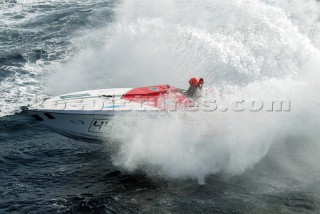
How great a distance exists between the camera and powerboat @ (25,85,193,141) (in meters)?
12.5

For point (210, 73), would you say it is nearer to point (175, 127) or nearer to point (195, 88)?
point (195, 88)

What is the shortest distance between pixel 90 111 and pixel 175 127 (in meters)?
2.70

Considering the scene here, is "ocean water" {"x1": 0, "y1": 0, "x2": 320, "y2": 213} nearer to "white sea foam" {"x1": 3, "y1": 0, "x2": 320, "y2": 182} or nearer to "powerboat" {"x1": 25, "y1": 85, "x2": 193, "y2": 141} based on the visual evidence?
"white sea foam" {"x1": 3, "y1": 0, "x2": 320, "y2": 182}

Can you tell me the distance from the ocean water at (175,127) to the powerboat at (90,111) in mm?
394

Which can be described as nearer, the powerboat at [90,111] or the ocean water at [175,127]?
the ocean water at [175,127]

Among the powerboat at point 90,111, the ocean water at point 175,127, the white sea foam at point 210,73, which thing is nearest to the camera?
the ocean water at point 175,127

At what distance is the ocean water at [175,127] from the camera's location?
11164 mm

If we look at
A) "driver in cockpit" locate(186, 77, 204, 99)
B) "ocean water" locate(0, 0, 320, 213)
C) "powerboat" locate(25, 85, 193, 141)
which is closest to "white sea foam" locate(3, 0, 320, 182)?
"ocean water" locate(0, 0, 320, 213)

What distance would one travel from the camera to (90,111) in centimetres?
1248

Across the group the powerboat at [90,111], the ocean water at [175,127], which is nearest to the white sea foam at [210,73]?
the ocean water at [175,127]

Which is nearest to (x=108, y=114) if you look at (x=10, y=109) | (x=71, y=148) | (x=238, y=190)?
(x=71, y=148)

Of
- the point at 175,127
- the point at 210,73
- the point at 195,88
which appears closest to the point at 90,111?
the point at 175,127

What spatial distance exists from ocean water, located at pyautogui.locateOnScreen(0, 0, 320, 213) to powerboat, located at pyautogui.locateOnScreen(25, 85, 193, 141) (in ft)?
1.29

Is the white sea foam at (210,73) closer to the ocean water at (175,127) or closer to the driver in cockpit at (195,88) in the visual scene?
the ocean water at (175,127)
